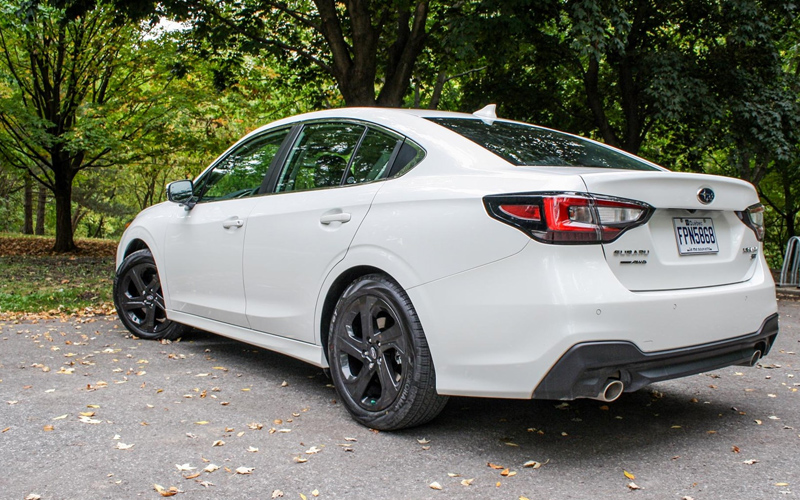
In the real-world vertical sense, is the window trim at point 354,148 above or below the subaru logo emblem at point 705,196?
above

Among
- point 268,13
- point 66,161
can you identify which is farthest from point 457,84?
point 66,161

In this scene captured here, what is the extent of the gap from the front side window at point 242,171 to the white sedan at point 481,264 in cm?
4

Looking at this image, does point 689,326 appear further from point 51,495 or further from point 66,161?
point 66,161

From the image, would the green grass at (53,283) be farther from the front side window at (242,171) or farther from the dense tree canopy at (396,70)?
the front side window at (242,171)

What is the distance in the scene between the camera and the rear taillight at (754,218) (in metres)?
3.71

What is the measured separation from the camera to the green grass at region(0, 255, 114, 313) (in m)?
8.71

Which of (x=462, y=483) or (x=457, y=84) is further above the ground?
(x=457, y=84)

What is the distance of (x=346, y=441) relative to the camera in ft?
11.9

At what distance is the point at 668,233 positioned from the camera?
329cm

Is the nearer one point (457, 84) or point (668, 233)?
point (668, 233)

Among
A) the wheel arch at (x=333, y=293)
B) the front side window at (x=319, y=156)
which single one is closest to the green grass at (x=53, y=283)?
the front side window at (x=319, y=156)

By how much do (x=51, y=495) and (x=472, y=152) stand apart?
7.79 ft

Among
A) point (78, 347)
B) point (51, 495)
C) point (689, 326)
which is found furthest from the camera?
point (78, 347)

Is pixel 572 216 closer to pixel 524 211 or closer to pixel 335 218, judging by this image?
pixel 524 211
